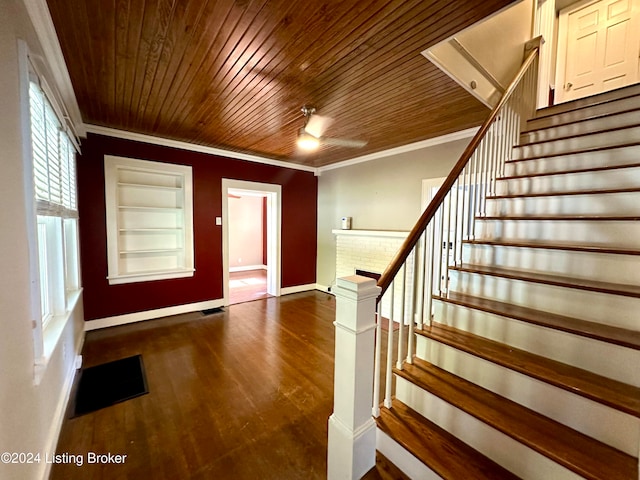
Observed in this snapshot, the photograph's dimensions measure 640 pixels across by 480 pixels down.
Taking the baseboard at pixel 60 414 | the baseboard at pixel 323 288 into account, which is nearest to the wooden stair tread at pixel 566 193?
the baseboard at pixel 323 288

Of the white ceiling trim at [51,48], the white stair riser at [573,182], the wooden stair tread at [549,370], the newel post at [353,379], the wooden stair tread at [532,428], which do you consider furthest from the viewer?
the white stair riser at [573,182]

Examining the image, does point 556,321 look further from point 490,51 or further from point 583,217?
point 490,51

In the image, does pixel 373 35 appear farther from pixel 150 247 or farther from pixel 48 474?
pixel 150 247

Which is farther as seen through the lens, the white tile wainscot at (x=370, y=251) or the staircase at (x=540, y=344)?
the white tile wainscot at (x=370, y=251)

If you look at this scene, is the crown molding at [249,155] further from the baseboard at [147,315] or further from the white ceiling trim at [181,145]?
the baseboard at [147,315]

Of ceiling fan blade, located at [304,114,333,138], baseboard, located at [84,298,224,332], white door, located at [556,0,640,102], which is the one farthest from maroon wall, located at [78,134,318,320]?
white door, located at [556,0,640,102]

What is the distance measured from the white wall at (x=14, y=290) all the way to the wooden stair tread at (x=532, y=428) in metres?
1.87

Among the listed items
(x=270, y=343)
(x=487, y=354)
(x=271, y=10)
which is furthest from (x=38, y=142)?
(x=487, y=354)

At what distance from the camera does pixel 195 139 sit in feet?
12.5

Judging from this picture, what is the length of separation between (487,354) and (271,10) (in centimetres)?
230

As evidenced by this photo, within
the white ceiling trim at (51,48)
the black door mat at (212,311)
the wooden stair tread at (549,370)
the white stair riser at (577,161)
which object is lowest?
the black door mat at (212,311)

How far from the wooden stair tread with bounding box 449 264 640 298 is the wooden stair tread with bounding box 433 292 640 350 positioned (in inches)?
7.2

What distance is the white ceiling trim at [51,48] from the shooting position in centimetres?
147

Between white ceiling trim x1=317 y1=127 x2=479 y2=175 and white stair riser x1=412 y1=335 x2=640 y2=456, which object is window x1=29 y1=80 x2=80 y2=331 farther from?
white ceiling trim x1=317 y1=127 x2=479 y2=175
